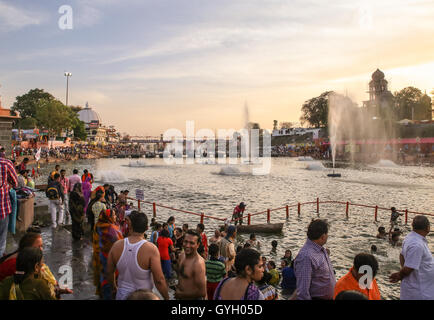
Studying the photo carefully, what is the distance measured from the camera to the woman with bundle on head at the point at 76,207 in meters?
9.34

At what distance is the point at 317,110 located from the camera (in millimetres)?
130750

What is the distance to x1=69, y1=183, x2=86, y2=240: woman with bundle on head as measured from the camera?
368 inches

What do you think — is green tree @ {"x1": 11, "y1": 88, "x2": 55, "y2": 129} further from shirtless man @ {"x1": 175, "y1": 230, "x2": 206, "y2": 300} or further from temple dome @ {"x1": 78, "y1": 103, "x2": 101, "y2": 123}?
shirtless man @ {"x1": 175, "y1": 230, "x2": 206, "y2": 300}

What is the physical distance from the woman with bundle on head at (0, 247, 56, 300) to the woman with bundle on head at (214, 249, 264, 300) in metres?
1.91

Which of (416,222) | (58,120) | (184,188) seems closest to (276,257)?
(416,222)

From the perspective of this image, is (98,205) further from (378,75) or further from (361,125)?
(378,75)

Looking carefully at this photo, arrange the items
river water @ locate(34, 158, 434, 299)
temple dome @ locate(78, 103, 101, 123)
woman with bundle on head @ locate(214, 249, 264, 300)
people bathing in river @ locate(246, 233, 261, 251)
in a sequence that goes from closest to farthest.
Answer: woman with bundle on head @ locate(214, 249, 264, 300)
people bathing in river @ locate(246, 233, 261, 251)
river water @ locate(34, 158, 434, 299)
temple dome @ locate(78, 103, 101, 123)

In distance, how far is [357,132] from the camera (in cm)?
9600

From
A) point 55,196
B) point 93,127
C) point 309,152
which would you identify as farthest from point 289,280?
point 93,127

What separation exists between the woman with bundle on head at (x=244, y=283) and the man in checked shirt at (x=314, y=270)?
0.84m

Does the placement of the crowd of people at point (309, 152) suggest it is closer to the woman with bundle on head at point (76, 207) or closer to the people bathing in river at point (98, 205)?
the woman with bundle on head at point (76, 207)

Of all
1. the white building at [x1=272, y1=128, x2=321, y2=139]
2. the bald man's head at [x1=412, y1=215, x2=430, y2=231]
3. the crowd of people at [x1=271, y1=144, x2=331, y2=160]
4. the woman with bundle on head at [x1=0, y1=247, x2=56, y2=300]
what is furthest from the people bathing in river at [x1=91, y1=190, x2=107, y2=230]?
the white building at [x1=272, y1=128, x2=321, y2=139]

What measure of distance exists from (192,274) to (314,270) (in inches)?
65.3

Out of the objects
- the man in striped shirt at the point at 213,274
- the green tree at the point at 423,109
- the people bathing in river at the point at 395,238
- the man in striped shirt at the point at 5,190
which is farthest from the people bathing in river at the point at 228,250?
the green tree at the point at 423,109
